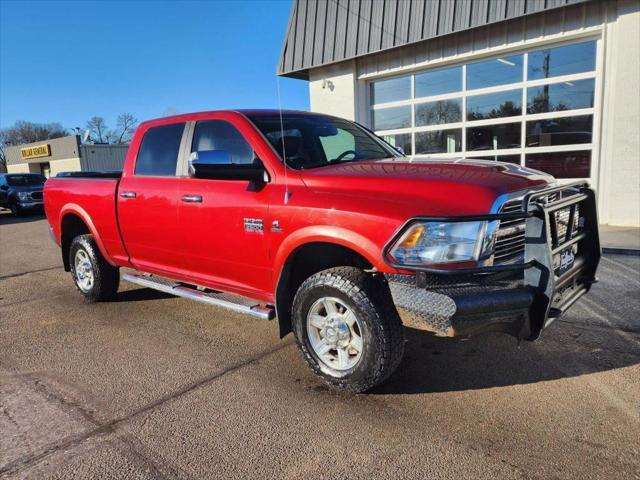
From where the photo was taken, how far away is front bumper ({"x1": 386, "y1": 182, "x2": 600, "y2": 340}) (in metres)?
2.73

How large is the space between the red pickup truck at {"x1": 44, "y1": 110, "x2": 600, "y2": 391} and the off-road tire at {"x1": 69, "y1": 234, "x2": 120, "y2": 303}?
2.41 feet

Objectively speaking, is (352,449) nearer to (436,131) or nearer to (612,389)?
(612,389)

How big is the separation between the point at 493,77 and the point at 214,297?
8612mm

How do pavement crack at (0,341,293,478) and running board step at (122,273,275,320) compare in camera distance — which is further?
running board step at (122,273,275,320)

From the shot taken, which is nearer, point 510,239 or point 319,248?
point 510,239

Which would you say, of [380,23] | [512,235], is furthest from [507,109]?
[512,235]

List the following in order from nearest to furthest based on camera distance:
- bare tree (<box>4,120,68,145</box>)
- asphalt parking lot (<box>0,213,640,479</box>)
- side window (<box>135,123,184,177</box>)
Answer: asphalt parking lot (<box>0,213,640,479</box>) → side window (<box>135,123,184,177</box>) → bare tree (<box>4,120,68,145</box>)

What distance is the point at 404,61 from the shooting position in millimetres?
11336

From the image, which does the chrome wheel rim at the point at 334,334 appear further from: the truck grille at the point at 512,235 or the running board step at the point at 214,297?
the truck grille at the point at 512,235

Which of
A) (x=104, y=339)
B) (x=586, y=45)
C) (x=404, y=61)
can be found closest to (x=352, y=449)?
(x=104, y=339)

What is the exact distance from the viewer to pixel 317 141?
13.7 ft

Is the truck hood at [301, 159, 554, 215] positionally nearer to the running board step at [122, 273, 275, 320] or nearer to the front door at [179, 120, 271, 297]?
the front door at [179, 120, 271, 297]

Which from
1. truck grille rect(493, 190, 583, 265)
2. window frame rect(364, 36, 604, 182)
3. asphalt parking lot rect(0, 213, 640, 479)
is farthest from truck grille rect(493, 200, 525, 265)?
window frame rect(364, 36, 604, 182)

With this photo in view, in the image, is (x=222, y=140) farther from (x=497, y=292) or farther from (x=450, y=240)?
(x=497, y=292)
